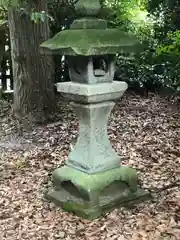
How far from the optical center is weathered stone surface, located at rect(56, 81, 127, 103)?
3.34 meters

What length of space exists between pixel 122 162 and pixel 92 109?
1.48 meters

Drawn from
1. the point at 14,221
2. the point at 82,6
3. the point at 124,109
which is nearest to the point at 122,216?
the point at 14,221

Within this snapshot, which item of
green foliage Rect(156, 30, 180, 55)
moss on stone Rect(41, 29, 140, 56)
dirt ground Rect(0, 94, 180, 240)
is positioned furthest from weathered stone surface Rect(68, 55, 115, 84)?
green foliage Rect(156, 30, 180, 55)

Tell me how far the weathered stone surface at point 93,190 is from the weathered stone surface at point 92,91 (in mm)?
693

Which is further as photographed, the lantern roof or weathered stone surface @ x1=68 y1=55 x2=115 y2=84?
weathered stone surface @ x1=68 y1=55 x2=115 y2=84

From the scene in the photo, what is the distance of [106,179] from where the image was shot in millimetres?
3609

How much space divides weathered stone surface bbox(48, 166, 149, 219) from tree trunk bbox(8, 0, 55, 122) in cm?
267

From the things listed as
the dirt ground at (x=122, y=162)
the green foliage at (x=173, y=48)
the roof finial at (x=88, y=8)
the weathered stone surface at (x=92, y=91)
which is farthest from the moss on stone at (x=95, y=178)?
the green foliage at (x=173, y=48)

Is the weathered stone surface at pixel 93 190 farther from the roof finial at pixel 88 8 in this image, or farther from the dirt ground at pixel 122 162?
the roof finial at pixel 88 8

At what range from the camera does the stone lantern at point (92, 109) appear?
333 centimetres

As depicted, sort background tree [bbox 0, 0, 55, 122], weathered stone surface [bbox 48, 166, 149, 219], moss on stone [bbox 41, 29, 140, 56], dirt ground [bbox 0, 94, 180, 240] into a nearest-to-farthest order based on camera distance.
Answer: moss on stone [bbox 41, 29, 140, 56] → dirt ground [bbox 0, 94, 180, 240] → weathered stone surface [bbox 48, 166, 149, 219] → background tree [bbox 0, 0, 55, 122]

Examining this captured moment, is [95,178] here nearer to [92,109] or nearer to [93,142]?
[93,142]

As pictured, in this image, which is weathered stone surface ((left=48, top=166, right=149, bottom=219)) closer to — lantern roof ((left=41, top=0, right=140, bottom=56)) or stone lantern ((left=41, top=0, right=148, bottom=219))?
stone lantern ((left=41, top=0, right=148, bottom=219))

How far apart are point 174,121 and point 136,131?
87 cm
